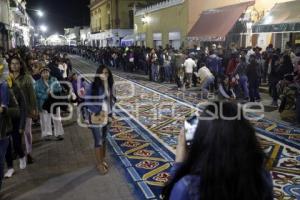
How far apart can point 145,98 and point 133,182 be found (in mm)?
7897

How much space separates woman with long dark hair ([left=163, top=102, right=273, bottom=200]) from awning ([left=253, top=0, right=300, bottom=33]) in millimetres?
13166

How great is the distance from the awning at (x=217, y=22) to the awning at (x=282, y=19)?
5.57 ft

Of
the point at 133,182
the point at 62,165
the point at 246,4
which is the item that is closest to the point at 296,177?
the point at 133,182

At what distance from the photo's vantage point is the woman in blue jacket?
7.74 meters

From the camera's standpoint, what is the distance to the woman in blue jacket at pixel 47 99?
25.4 feet

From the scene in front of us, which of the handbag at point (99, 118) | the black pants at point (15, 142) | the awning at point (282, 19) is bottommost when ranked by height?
the black pants at point (15, 142)

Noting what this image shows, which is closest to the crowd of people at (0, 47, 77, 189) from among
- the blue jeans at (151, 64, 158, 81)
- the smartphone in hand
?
the smartphone in hand

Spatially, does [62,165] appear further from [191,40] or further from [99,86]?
[191,40]

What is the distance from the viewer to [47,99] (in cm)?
776

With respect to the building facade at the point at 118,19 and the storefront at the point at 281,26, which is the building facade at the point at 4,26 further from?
the building facade at the point at 118,19

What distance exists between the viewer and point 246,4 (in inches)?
712

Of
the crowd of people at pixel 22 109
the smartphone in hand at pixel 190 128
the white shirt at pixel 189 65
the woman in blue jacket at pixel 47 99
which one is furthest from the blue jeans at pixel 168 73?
the smartphone in hand at pixel 190 128

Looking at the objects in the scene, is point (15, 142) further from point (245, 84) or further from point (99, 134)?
point (245, 84)

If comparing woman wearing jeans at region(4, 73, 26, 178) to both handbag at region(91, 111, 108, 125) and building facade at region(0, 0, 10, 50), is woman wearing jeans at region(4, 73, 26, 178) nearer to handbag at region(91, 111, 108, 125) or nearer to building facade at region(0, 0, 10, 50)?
handbag at region(91, 111, 108, 125)
